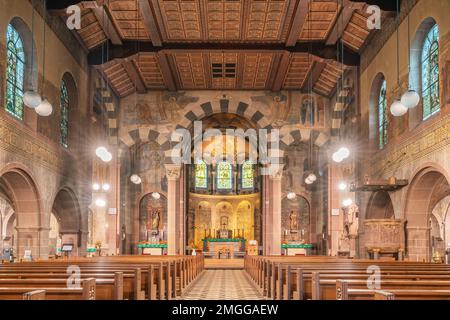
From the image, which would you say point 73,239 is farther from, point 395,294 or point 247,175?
point 247,175

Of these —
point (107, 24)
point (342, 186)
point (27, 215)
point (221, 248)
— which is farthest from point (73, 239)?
point (221, 248)

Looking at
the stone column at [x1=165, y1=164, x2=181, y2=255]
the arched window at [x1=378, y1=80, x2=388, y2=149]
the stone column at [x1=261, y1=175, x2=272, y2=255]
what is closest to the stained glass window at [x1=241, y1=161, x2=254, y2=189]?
the stone column at [x1=261, y1=175, x2=272, y2=255]

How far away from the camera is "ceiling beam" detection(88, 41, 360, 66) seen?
21.5 m

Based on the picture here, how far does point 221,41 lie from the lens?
21375 mm

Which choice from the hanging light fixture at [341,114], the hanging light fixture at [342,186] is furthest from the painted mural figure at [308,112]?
the hanging light fixture at [342,186]

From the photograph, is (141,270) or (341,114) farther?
(341,114)

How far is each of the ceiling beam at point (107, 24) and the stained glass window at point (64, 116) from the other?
92.9 inches

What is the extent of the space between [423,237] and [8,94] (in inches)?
478

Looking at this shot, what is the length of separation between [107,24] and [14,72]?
4.62 m

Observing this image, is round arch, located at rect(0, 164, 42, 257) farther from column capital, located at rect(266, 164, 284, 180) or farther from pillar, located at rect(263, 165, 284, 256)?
column capital, located at rect(266, 164, 284, 180)

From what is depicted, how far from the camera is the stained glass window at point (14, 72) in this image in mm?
15203

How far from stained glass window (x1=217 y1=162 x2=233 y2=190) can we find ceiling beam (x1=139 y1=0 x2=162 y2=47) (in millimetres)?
22493
